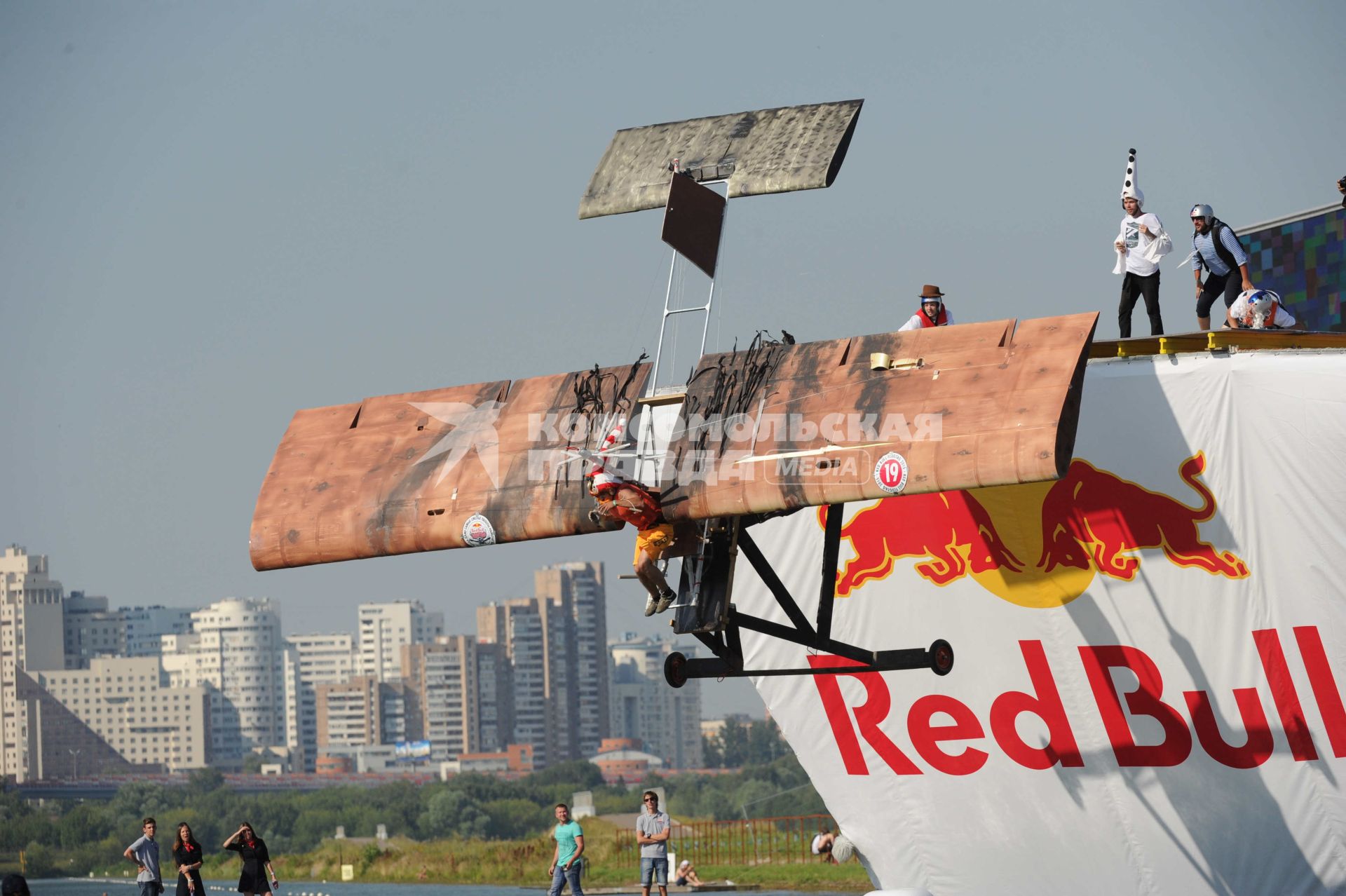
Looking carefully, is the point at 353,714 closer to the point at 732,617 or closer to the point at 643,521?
the point at 732,617

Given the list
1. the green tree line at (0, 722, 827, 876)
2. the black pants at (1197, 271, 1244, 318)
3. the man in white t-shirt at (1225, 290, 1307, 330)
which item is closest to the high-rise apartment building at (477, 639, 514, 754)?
the green tree line at (0, 722, 827, 876)

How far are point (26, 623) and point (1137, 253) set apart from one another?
606 ft

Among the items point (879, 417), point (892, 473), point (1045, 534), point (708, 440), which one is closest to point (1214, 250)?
point (1045, 534)

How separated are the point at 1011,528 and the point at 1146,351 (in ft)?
7.32

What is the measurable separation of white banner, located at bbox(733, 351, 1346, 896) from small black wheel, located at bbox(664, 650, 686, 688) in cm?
367

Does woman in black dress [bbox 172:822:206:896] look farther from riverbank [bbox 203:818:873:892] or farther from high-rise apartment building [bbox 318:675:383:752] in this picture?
high-rise apartment building [bbox 318:675:383:752]

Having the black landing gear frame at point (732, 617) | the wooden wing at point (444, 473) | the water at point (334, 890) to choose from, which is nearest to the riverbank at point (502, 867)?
the water at point (334, 890)

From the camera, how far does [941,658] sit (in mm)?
15906

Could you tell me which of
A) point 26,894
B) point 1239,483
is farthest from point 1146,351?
point 26,894

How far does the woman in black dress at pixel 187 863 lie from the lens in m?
21.1

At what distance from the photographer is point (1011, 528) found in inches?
715

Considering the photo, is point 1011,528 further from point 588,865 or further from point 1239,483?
point 588,865

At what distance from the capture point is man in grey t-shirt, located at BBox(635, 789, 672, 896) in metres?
20.7

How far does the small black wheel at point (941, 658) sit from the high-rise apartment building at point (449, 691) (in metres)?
170
